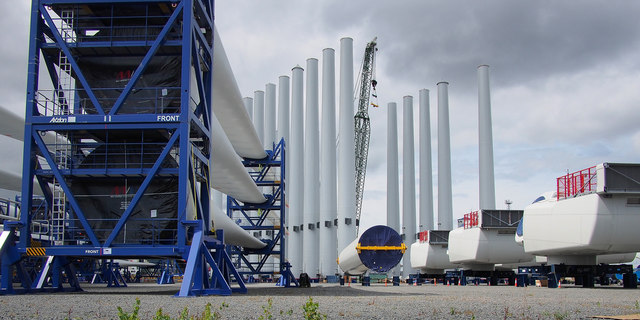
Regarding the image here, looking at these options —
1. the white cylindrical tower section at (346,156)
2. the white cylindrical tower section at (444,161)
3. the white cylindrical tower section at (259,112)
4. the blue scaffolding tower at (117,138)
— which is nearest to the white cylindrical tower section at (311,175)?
the white cylindrical tower section at (346,156)

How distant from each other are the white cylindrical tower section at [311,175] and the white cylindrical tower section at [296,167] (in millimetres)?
2758

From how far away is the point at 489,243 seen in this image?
109 feet

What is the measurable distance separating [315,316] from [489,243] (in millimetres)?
27341

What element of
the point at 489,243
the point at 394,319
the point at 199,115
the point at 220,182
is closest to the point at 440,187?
the point at 489,243

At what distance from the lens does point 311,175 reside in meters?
54.4

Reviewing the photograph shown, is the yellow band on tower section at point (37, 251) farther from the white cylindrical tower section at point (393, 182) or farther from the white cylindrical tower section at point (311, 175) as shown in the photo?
the white cylindrical tower section at point (393, 182)

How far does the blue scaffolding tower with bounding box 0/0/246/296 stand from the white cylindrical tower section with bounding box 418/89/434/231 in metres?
38.4

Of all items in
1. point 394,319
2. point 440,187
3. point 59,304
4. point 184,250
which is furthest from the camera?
point 440,187

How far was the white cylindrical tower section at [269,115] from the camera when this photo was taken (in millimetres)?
64125

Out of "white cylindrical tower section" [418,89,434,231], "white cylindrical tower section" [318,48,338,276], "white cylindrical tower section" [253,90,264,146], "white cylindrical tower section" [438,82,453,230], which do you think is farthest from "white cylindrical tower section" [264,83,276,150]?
"white cylindrical tower section" [438,82,453,230]

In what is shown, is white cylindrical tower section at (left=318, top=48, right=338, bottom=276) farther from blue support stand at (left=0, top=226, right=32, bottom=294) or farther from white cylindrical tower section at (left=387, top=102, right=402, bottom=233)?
blue support stand at (left=0, top=226, right=32, bottom=294)

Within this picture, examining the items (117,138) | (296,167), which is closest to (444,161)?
(296,167)

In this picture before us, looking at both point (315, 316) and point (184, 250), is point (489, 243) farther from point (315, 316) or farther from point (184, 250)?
point (315, 316)

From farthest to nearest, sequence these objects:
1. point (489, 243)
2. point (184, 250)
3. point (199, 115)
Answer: point (489, 243) → point (199, 115) → point (184, 250)
